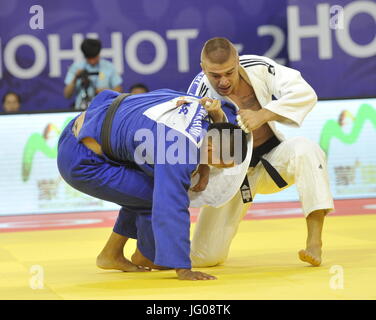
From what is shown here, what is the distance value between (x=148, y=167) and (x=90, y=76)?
5.07 m

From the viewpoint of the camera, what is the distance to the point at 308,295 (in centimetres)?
322

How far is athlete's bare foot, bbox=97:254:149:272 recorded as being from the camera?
4348mm

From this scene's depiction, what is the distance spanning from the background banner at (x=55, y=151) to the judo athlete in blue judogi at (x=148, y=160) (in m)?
3.13

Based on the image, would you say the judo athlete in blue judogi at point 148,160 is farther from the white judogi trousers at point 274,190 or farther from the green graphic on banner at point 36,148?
the green graphic on banner at point 36,148

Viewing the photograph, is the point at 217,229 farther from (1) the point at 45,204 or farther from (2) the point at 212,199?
(1) the point at 45,204

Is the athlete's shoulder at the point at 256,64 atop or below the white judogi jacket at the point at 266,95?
atop

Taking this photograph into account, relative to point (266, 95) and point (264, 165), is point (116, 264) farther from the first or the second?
point (266, 95)

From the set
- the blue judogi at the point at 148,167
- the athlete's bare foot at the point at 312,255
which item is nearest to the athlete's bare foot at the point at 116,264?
the blue judogi at the point at 148,167

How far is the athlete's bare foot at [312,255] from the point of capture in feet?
13.5

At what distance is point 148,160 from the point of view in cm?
388

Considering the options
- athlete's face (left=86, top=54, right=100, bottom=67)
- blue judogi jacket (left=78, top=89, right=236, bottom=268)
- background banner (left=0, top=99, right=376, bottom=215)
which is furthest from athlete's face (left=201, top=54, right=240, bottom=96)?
athlete's face (left=86, top=54, right=100, bottom=67)

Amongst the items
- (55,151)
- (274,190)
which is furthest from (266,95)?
(55,151)

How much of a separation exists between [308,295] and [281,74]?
1.67 m
